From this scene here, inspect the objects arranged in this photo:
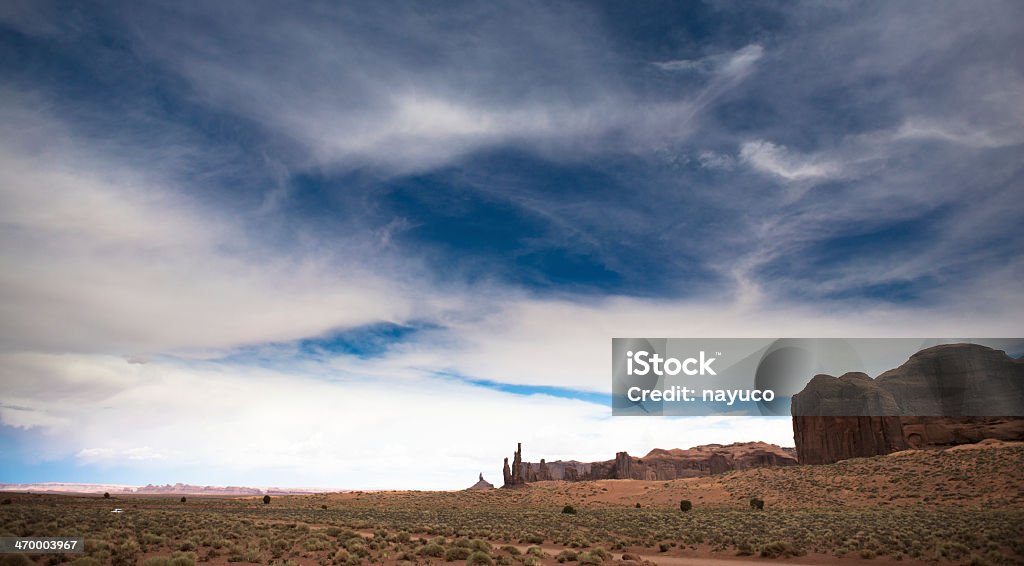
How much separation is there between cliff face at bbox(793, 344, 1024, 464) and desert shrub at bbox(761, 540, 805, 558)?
8015 centimetres

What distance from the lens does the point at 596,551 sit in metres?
23.9

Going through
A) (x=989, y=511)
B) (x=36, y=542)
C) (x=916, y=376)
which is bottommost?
(x=989, y=511)

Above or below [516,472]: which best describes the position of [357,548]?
above

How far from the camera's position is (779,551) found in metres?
25.2

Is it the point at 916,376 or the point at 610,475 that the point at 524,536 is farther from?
the point at 610,475

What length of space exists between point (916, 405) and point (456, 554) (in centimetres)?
10588

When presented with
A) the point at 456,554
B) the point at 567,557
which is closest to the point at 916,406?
the point at 567,557

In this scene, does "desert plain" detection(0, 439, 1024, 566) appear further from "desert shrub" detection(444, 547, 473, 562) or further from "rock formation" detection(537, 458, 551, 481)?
"rock formation" detection(537, 458, 551, 481)

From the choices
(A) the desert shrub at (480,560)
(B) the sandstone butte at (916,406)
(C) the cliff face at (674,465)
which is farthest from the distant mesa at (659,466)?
(A) the desert shrub at (480,560)

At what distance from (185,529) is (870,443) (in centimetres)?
10002

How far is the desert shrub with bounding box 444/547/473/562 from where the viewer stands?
22578 mm

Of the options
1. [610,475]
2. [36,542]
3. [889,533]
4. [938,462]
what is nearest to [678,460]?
[610,475]

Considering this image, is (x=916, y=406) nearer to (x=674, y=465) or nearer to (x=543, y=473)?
(x=674, y=465)

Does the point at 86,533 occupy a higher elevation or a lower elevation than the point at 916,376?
lower
